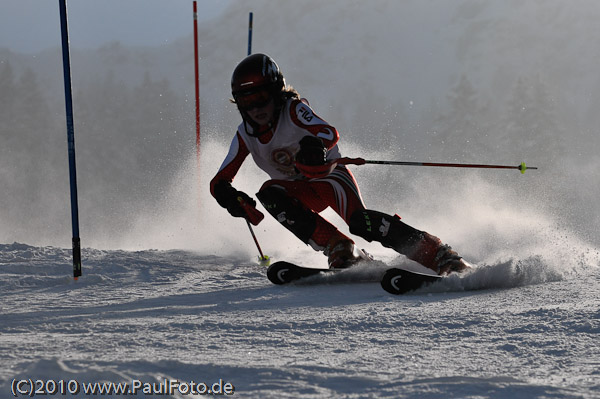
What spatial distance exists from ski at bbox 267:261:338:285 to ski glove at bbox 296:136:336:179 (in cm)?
51

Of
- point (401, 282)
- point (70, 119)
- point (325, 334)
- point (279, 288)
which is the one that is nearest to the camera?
point (325, 334)

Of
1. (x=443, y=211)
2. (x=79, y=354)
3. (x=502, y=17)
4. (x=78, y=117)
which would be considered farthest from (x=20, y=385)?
(x=502, y=17)

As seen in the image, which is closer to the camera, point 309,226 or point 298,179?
point 309,226

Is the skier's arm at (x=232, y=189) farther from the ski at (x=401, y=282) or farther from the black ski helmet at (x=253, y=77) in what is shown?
the ski at (x=401, y=282)

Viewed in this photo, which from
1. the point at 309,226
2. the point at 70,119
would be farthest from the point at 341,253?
the point at 70,119

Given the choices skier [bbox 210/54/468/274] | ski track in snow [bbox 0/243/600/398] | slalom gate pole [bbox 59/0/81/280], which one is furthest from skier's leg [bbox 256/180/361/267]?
slalom gate pole [bbox 59/0/81/280]

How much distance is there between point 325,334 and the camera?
1878mm

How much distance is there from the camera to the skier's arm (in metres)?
3.51

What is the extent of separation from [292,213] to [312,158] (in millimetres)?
385

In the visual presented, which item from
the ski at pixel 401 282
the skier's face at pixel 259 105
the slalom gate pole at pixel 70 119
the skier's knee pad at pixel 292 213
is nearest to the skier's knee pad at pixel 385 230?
the skier's knee pad at pixel 292 213

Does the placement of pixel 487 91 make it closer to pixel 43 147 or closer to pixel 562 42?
pixel 562 42

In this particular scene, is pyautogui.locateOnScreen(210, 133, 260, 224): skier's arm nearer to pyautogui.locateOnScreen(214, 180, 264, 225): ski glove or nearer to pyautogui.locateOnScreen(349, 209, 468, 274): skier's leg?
pyautogui.locateOnScreen(214, 180, 264, 225): ski glove

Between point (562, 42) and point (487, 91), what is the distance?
7942 millimetres

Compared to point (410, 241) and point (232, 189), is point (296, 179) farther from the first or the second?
point (410, 241)
